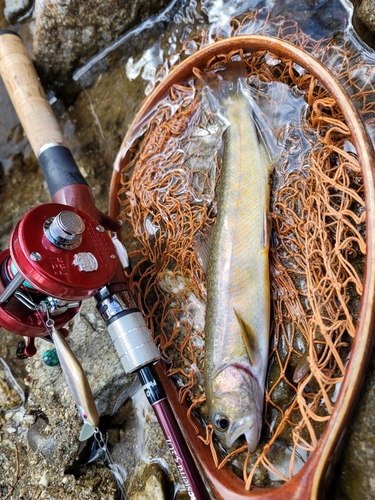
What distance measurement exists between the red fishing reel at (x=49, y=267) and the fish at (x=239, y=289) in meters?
0.67

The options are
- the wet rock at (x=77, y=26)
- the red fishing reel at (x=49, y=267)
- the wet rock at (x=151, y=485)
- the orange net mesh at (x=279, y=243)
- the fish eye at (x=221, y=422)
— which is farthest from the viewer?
the wet rock at (x=77, y=26)

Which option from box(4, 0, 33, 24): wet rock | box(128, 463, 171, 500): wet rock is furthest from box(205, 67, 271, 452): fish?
box(4, 0, 33, 24): wet rock

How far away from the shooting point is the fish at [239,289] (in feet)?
7.69

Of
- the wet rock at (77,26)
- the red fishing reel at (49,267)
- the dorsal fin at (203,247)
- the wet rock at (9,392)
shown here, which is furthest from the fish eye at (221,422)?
Result: the wet rock at (77,26)

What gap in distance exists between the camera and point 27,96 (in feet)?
9.95

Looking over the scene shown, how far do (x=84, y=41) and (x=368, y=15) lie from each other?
89.0 inches

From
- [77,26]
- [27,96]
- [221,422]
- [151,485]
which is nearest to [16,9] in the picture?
[77,26]

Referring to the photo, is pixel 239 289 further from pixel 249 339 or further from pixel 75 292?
pixel 75 292

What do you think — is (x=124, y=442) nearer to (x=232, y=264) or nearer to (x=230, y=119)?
(x=232, y=264)

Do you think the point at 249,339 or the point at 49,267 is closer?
the point at 49,267

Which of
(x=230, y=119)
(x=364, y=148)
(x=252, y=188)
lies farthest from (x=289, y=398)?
(x=230, y=119)

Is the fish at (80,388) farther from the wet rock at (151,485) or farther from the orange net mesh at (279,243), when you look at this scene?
the wet rock at (151,485)

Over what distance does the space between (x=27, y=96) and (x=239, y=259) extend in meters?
1.81

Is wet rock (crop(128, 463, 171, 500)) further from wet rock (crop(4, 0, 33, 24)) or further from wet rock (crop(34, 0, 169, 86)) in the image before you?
wet rock (crop(4, 0, 33, 24))
